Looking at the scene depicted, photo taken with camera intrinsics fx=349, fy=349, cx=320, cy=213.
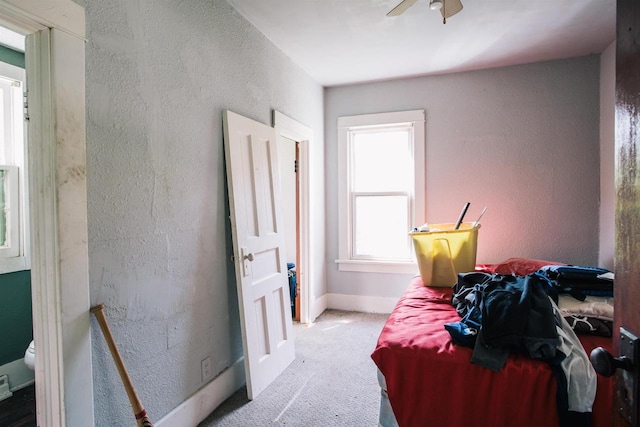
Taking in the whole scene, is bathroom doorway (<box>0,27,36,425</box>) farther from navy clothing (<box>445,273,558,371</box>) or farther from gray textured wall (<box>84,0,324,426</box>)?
navy clothing (<box>445,273,558,371</box>)

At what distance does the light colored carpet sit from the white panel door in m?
0.11

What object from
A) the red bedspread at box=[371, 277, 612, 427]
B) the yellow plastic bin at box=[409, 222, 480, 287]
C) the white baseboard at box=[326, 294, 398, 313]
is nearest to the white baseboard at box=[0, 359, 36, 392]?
the red bedspread at box=[371, 277, 612, 427]

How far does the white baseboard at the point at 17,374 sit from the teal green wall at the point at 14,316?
3 cm

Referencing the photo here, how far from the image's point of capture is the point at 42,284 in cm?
129

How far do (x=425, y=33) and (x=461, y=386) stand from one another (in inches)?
98.9

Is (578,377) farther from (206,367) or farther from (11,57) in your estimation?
(11,57)

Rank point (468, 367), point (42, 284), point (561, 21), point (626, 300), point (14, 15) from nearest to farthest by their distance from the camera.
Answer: point (626, 300), point (14, 15), point (42, 284), point (468, 367), point (561, 21)

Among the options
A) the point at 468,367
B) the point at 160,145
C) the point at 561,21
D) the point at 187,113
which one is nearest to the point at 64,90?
the point at 160,145

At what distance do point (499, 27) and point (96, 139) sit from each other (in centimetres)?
283

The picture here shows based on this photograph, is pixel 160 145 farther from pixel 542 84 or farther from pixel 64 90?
pixel 542 84

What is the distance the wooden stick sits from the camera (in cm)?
139

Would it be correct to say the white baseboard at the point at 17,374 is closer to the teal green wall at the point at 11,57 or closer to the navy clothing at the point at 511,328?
the teal green wall at the point at 11,57

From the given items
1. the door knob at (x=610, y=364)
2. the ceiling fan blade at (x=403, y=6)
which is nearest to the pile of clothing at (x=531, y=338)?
the door knob at (x=610, y=364)

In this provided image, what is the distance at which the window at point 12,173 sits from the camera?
8.18 ft
